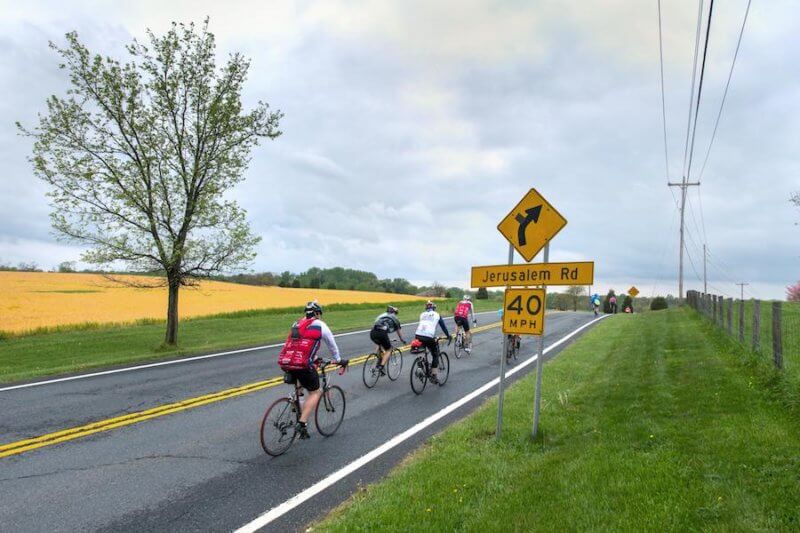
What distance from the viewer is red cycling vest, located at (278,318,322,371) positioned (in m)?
6.95

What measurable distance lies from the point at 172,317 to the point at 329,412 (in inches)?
541

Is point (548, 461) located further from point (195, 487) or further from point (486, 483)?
point (195, 487)

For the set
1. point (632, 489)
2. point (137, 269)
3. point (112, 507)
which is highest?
point (137, 269)

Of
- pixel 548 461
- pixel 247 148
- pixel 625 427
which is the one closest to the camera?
pixel 548 461

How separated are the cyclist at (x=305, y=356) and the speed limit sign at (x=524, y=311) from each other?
8.19 feet

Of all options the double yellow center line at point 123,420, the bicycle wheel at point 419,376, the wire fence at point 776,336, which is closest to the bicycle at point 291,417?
the double yellow center line at point 123,420

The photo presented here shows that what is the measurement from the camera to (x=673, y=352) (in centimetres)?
1394

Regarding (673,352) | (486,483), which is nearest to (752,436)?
(486,483)

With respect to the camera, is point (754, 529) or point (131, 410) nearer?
point (754, 529)

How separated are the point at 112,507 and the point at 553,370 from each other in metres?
10.2

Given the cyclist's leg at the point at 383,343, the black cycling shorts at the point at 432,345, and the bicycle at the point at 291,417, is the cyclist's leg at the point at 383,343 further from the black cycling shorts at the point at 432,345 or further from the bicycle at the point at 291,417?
the bicycle at the point at 291,417

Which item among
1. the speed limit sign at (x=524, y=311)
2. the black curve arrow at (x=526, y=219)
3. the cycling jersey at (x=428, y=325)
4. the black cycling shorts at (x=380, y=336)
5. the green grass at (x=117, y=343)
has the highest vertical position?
the black curve arrow at (x=526, y=219)

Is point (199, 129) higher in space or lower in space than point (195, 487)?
higher

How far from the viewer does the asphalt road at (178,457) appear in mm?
4852
